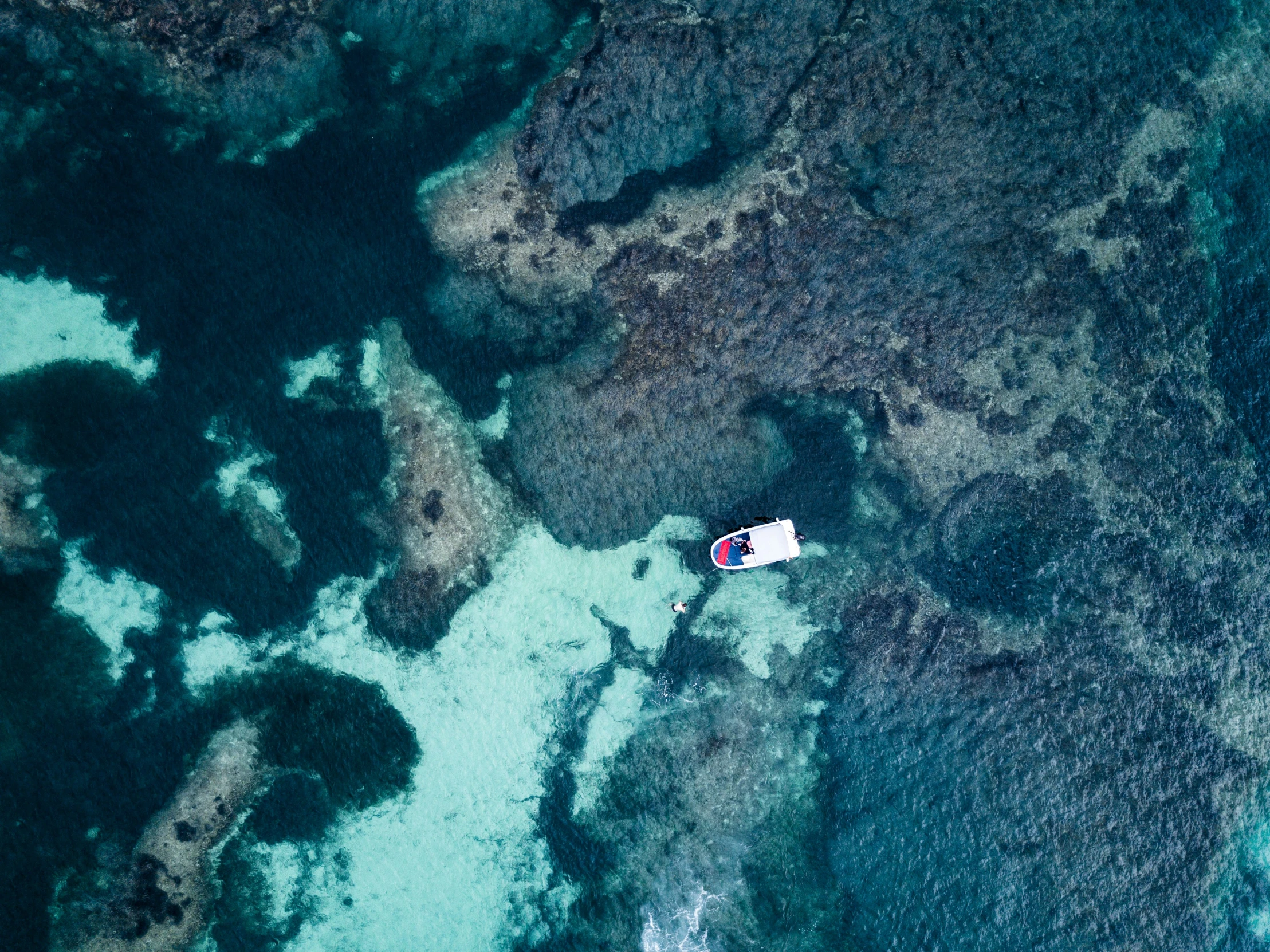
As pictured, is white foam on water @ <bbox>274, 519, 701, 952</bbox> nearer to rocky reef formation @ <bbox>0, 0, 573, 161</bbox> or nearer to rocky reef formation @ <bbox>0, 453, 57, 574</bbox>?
rocky reef formation @ <bbox>0, 453, 57, 574</bbox>

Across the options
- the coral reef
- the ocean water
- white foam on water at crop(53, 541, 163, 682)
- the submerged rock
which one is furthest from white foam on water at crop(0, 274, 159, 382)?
the submerged rock

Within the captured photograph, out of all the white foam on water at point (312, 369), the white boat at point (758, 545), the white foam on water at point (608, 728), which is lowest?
the white foam on water at point (608, 728)

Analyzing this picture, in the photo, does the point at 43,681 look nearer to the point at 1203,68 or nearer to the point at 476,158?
the point at 476,158

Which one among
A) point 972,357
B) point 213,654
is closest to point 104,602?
point 213,654

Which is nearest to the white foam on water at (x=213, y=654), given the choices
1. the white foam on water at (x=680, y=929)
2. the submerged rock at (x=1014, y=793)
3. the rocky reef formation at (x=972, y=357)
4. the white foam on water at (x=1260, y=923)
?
the rocky reef formation at (x=972, y=357)

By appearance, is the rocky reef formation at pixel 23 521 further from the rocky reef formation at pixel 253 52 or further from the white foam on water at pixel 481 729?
the rocky reef formation at pixel 253 52

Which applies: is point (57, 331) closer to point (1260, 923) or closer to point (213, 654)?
point (213, 654)
